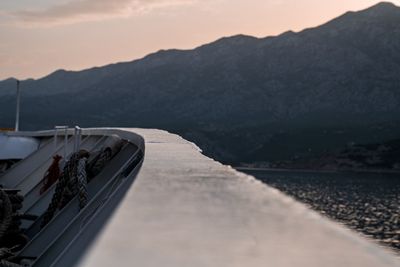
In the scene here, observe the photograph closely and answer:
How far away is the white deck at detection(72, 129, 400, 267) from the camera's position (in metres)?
3.00

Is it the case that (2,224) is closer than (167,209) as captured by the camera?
No

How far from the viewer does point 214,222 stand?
4.00 metres

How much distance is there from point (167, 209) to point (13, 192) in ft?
34.4

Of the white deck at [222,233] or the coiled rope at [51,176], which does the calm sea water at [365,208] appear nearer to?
the coiled rope at [51,176]


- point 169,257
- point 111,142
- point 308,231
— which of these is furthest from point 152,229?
point 111,142

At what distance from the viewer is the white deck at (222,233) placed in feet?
9.83

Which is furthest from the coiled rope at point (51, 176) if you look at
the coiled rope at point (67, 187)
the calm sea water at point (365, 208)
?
the calm sea water at point (365, 208)

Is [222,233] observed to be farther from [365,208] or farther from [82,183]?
[365,208]

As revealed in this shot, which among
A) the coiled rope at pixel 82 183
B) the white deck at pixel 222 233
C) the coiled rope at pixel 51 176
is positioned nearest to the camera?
the white deck at pixel 222 233

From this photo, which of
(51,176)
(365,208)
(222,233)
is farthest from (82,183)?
(365,208)

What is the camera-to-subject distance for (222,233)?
3.63 m

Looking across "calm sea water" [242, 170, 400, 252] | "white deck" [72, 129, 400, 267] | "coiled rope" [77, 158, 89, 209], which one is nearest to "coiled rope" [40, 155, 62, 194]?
"coiled rope" [77, 158, 89, 209]

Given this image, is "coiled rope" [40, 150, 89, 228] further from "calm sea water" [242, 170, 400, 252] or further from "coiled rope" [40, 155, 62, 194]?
"calm sea water" [242, 170, 400, 252]

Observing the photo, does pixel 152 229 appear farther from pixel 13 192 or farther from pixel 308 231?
pixel 13 192
